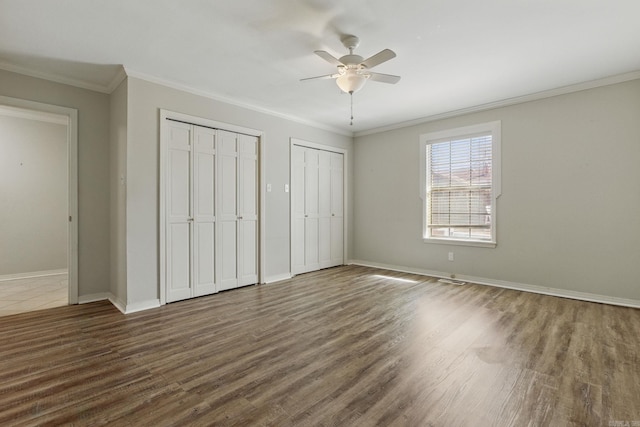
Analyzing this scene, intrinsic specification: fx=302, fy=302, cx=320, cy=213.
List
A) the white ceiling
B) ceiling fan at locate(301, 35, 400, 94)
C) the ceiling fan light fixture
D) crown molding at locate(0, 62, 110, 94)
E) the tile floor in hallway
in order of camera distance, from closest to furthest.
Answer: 1. the white ceiling
2. ceiling fan at locate(301, 35, 400, 94)
3. the ceiling fan light fixture
4. crown molding at locate(0, 62, 110, 94)
5. the tile floor in hallway

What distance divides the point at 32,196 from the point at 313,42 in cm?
538

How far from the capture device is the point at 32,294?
403 centimetres

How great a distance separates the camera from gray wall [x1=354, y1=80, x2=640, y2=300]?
3562 mm

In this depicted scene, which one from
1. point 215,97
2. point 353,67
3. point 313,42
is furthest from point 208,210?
point 353,67

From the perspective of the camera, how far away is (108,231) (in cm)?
388

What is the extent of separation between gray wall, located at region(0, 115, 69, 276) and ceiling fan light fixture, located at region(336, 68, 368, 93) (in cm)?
519

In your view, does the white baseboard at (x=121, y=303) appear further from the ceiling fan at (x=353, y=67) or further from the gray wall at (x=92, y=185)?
the ceiling fan at (x=353, y=67)

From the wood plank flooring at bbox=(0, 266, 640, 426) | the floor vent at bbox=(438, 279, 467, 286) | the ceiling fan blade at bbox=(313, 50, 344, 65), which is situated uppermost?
the ceiling fan blade at bbox=(313, 50, 344, 65)

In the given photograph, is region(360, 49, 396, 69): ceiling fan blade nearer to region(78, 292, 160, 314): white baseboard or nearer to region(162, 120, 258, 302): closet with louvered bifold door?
region(162, 120, 258, 302): closet with louvered bifold door

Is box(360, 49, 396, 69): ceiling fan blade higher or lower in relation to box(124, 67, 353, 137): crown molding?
lower

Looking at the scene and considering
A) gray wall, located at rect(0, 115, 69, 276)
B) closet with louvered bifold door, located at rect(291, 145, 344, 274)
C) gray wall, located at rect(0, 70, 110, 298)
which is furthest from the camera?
closet with louvered bifold door, located at rect(291, 145, 344, 274)

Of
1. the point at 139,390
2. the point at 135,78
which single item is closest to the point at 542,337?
the point at 139,390

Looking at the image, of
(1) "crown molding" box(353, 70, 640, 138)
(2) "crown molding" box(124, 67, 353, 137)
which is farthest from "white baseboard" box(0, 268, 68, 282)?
(1) "crown molding" box(353, 70, 640, 138)

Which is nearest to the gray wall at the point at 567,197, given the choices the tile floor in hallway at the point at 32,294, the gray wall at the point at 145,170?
the gray wall at the point at 145,170
